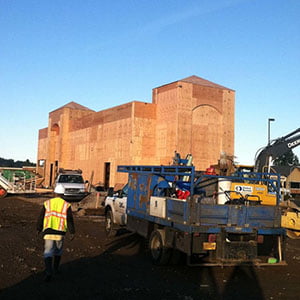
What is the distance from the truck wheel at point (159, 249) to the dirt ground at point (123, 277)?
0.59ft

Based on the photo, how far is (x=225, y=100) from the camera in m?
34.2

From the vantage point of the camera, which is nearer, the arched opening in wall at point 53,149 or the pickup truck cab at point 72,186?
the pickup truck cab at point 72,186

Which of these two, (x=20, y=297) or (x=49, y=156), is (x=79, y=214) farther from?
(x=49, y=156)

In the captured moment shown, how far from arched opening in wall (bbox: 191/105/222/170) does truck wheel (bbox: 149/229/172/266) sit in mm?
22256

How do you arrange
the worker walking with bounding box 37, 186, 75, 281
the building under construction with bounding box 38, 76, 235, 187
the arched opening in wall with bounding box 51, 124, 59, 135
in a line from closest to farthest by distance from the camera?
1. the worker walking with bounding box 37, 186, 75, 281
2. the building under construction with bounding box 38, 76, 235, 187
3. the arched opening in wall with bounding box 51, 124, 59, 135

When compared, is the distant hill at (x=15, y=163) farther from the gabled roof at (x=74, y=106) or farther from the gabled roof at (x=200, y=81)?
the gabled roof at (x=200, y=81)

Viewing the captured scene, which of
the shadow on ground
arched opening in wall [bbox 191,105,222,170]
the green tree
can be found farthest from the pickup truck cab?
the green tree

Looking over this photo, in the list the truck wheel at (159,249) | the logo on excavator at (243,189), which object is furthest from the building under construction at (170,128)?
the truck wheel at (159,249)

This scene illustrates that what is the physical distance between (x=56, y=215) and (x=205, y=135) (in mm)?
25658

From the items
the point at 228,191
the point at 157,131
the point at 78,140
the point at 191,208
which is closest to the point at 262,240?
the point at 228,191

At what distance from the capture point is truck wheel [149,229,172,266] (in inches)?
381

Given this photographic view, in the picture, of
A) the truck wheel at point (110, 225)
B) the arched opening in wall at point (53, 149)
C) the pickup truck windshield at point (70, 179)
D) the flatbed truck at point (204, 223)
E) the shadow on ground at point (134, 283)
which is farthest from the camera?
the arched opening in wall at point (53, 149)

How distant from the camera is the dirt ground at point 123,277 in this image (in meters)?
7.32

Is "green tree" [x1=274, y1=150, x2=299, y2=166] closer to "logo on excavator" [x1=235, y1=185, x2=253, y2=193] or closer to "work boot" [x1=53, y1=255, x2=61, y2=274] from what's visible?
"logo on excavator" [x1=235, y1=185, x2=253, y2=193]
